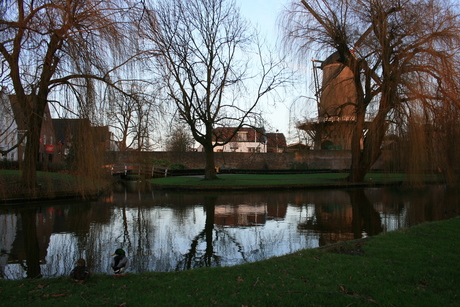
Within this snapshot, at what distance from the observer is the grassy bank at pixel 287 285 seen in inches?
155

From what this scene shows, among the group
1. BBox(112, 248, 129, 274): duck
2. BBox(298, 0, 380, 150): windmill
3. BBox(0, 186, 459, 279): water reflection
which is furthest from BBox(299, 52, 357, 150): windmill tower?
BBox(112, 248, 129, 274): duck

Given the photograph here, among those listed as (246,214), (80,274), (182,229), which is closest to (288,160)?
(246,214)

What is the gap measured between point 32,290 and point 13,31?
749cm

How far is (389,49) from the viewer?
15.7m

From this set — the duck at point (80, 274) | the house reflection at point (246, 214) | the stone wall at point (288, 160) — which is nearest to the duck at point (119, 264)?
the duck at point (80, 274)

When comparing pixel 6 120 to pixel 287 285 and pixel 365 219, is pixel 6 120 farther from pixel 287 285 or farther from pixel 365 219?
pixel 365 219

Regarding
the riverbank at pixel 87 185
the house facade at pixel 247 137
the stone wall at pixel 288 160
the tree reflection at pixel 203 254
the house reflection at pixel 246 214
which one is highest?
the house facade at pixel 247 137

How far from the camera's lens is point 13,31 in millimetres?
9297

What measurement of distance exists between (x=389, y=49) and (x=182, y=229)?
39.3ft

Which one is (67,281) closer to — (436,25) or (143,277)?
(143,277)

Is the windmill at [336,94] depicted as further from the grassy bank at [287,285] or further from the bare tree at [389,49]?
the grassy bank at [287,285]

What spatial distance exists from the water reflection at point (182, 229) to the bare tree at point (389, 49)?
4074 millimetres

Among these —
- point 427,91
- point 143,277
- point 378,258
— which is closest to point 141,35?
point 143,277

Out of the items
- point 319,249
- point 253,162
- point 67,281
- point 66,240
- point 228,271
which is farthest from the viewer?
point 253,162
